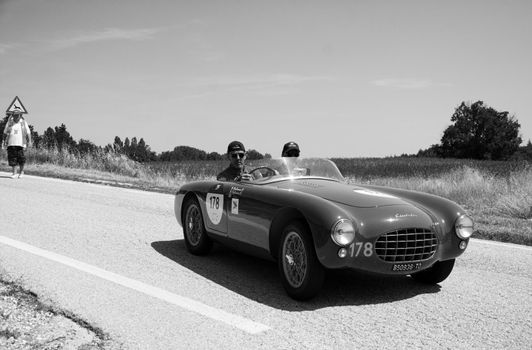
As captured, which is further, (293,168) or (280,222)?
(293,168)

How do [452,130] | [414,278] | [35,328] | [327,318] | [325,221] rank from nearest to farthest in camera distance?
[35,328]
[327,318]
[325,221]
[414,278]
[452,130]

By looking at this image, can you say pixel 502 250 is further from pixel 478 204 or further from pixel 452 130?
pixel 452 130

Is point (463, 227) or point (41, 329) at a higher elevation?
point (463, 227)

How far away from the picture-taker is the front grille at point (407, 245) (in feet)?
15.7

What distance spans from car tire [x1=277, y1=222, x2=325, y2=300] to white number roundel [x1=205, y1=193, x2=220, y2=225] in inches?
50.1

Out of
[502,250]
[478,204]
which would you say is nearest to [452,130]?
[478,204]

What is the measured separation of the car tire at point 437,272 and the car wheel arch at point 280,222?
53.5 inches

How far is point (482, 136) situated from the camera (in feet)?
319

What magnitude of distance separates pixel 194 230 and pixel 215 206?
0.70 meters

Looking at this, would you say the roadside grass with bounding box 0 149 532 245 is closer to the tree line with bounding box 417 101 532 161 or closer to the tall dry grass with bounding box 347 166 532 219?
the tall dry grass with bounding box 347 166 532 219

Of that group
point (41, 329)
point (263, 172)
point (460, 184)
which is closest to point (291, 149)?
point (263, 172)

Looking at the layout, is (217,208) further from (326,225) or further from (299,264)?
(326,225)

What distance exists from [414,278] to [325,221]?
1.46m

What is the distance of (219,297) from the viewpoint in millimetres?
4957
